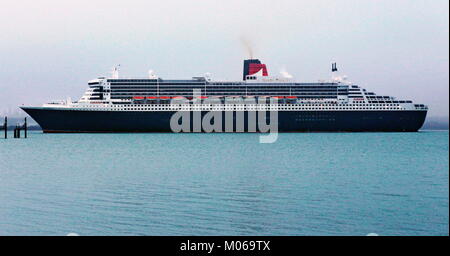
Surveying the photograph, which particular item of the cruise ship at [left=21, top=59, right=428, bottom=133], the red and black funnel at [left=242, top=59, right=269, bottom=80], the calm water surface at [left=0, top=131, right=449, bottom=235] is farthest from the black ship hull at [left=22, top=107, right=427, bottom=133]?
the calm water surface at [left=0, top=131, right=449, bottom=235]

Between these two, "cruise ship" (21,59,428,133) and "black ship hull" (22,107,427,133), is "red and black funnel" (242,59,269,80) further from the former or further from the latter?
"black ship hull" (22,107,427,133)

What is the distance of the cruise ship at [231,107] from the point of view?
60.7m

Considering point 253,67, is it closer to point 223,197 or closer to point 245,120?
point 245,120

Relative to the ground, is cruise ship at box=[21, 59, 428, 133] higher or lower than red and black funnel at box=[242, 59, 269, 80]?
lower

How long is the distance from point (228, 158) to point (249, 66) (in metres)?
37.4

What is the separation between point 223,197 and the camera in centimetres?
1803

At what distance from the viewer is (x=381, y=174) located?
24734mm

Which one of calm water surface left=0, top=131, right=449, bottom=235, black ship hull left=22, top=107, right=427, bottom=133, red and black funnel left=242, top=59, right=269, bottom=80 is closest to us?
calm water surface left=0, top=131, right=449, bottom=235

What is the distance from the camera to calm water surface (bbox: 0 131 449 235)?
46.4 ft

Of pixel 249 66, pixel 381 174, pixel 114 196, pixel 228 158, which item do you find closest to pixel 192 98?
pixel 249 66

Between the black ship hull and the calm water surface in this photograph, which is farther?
the black ship hull

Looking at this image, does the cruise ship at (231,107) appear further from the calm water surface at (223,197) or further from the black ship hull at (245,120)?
the calm water surface at (223,197)

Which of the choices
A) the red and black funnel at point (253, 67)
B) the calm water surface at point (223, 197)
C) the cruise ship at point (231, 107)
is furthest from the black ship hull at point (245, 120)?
the calm water surface at point (223, 197)
